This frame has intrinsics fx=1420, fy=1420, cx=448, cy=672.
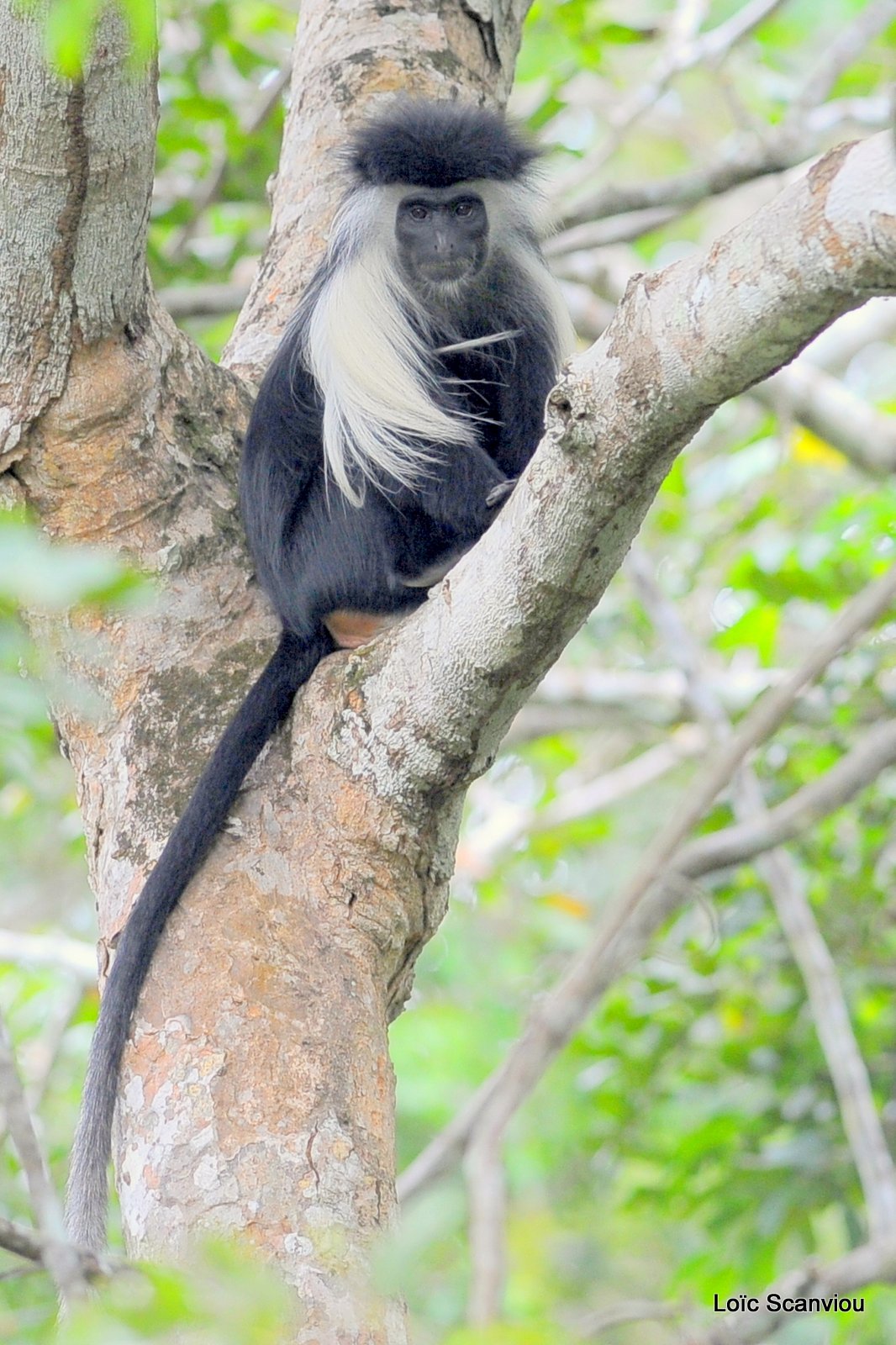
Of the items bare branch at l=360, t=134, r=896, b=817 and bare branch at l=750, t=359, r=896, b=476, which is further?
bare branch at l=750, t=359, r=896, b=476

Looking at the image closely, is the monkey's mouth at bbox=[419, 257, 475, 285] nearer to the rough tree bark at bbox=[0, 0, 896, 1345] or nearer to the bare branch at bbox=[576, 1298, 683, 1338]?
the rough tree bark at bbox=[0, 0, 896, 1345]

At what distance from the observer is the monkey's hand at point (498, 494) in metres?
2.20

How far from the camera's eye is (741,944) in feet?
10.3

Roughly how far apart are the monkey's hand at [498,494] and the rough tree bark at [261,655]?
15.7 inches

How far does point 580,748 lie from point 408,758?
459 cm

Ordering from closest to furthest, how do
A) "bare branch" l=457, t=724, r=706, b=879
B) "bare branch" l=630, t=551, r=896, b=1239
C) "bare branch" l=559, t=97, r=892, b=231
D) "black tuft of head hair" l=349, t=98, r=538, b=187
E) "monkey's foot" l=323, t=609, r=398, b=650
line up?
"bare branch" l=630, t=551, r=896, b=1239 < "monkey's foot" l=323, t=609, r=398, b=650 < "black tuft of head hair" l=349, t=98, r=538, b=187 < "bare branch" l=559, t=97, r=892, b=231 < "bare branch" l=457, t=724, r=706, b=879

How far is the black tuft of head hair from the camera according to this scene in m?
2.46

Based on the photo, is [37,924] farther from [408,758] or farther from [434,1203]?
[434,1203]

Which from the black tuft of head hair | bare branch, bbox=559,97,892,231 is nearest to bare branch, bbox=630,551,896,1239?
bare branch, bbox=559,97,892,231

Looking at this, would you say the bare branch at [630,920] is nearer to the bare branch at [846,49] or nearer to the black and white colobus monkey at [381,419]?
the black and white colobus monkey at [381,419]

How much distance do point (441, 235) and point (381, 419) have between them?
54 cm

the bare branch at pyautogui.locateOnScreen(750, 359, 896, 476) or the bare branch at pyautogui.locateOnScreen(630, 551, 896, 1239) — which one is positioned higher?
the bare branch at pyautogui.locateOnScreen(750, 359, 896, 476)

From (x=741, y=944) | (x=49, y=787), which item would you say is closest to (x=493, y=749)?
(x=741, y=944)

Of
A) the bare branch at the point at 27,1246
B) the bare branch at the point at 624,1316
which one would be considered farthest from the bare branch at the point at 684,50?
the bare branch at the point at 27,1246
